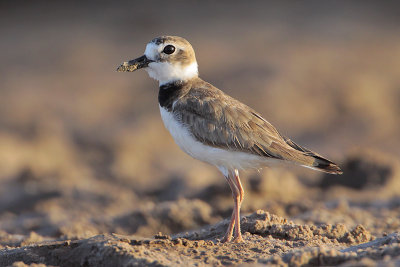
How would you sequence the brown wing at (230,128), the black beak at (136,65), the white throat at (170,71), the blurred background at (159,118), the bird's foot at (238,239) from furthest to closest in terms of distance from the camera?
the blurred background at (159,118)
the black beak at (136,65)
the white throat at (170,71)
the brown wing at (230,128)
the bird's foot at (238,239)

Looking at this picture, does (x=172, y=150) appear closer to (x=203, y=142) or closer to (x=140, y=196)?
(x=140, y=196)

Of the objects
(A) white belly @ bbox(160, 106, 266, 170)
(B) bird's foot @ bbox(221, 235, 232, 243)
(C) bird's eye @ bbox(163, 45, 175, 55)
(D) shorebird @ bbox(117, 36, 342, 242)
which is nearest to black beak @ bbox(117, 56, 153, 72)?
(C) bird's eye @ bbox(163, 45, 175, 55)

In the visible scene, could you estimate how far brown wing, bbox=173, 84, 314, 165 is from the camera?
18.6 ft

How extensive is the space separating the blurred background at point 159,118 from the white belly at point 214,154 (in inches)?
78.1

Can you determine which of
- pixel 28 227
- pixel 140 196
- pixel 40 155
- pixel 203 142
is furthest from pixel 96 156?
pixel 203 142

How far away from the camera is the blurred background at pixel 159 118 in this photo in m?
8.62

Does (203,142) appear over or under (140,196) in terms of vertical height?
under

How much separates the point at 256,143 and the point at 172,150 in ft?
25.9

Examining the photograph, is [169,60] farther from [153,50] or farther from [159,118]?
[159,118]

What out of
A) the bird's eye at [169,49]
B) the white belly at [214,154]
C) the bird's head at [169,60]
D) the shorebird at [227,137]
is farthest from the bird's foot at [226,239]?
the bird's eye at [169,49]

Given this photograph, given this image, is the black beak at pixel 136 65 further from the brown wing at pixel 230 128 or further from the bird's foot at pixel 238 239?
the bird's foot at pixel 238 239

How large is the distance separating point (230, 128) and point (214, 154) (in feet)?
0.92

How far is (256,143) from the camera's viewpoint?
568cm

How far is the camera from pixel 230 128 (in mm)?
5719
